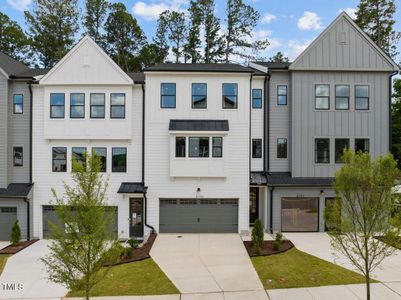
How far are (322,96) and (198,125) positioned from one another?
7.55m

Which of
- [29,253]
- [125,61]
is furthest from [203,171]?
[125,61]

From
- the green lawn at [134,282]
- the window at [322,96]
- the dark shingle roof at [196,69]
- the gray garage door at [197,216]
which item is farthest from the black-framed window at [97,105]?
the window at [322,96]

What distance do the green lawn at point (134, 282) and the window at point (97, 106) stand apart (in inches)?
354

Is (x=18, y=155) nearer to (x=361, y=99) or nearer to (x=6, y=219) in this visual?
(x=6, y=219)

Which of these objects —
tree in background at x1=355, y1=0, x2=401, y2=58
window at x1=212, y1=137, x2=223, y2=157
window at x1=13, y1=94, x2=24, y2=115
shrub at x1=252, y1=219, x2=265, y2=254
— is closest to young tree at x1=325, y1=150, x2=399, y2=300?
shrub at x1=252, y1=219, x2=265, y2=254

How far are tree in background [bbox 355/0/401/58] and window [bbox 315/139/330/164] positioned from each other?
21.1 m

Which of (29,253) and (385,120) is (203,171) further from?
(385,120)

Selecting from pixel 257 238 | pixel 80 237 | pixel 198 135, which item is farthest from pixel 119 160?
pixel 80 237

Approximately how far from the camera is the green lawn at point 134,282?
10305 mm

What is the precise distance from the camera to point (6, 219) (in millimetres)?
18156

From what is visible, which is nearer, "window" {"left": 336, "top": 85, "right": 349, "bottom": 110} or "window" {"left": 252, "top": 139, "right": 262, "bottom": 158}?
"window" {"left": 336, "top": 85, "right": 349, "bottom": 110}

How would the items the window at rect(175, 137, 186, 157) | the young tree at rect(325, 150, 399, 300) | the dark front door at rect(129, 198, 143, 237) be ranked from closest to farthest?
the young tree at rect(325, 150, 399, 300) < the window at rect(175, 137, 186, 157) < the dark front door at rect(129, 198, 143, 237)

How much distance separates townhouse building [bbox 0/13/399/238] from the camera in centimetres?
1820

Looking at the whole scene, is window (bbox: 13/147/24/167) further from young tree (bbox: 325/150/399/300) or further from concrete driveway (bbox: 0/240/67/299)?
young tree (bbox: 325/150/399/300)
